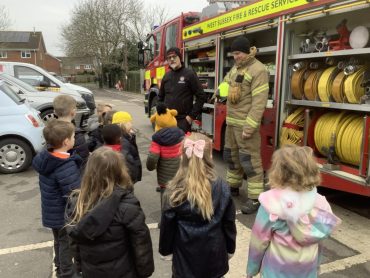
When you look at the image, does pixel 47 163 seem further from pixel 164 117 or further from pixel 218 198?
pixel 164 117

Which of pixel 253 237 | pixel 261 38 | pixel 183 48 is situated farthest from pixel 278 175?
pixel 183 48

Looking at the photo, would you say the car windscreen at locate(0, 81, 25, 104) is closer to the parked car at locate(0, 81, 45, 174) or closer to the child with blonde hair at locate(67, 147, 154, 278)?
the parked car at locate(0, 81, 45, 174)

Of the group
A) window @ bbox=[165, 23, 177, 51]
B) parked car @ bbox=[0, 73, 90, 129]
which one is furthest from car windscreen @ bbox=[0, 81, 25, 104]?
window @ bbox=[165, 23, 177, 51]

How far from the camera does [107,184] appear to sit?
228 centimetres

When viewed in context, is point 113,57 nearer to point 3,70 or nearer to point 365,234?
point 3,70

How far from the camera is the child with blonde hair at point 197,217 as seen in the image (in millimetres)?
2285

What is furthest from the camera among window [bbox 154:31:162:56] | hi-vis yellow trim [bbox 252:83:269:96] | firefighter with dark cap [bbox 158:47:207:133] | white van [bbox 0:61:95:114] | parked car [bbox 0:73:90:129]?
white van [bbox 0:61:95:114]

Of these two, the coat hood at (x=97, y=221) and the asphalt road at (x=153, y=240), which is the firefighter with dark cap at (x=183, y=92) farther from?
the coat hood at (x=97, y=221)

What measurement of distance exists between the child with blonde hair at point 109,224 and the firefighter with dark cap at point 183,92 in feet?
11.3

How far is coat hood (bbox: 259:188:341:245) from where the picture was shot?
2133 mm

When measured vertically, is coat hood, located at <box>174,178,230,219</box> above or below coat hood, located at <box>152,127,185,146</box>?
below

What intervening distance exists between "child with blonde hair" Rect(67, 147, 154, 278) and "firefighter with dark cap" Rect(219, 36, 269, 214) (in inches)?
106

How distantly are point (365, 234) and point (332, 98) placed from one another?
5.35 feet

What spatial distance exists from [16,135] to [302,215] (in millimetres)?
6027
